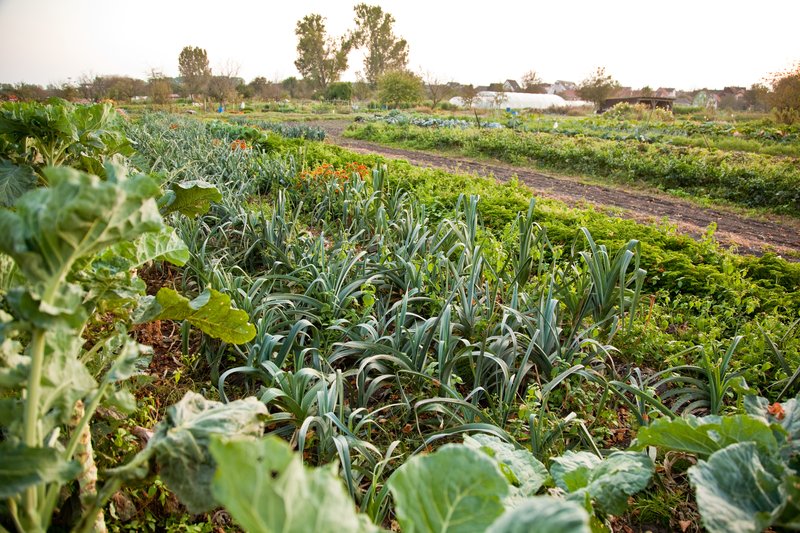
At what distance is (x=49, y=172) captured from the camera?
70 centimetres

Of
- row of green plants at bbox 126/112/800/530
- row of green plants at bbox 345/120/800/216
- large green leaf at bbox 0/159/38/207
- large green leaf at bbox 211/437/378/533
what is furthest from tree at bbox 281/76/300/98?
large green leaf at bbox 211/437/378/533

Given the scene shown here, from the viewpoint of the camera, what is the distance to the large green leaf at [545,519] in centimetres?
54

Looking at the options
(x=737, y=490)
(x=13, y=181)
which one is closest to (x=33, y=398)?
(x=737, y=490)

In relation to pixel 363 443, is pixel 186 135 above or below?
above

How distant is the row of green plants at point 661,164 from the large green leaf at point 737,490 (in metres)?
9.65

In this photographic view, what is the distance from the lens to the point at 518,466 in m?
1.17

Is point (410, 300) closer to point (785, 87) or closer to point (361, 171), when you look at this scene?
point (361, 171)

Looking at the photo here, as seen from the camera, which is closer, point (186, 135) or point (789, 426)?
point (789, 426)

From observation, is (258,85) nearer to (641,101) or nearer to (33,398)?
(641,101)

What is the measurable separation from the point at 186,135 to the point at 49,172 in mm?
7819

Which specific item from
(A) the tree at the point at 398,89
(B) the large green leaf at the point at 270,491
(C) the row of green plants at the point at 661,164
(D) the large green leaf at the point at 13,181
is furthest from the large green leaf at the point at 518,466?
(A) the tree at the point at 398,89

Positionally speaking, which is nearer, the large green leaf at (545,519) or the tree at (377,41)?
the large green leaf at (545,519)

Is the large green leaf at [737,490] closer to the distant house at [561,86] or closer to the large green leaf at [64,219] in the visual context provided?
the large green leaf at [64,219]

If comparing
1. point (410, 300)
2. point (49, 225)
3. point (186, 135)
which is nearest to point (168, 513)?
point (49, 225)
